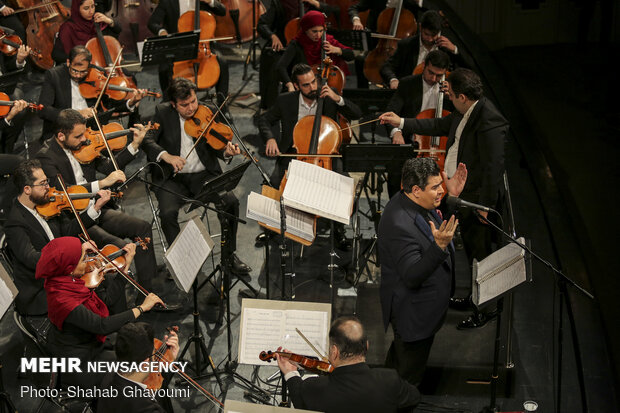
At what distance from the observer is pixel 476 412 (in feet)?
14.6

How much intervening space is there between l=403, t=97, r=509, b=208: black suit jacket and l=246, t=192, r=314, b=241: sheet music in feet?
3.69

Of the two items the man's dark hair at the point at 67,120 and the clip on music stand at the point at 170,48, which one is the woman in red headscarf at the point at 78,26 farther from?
the man's dark hair at the point at 67,120

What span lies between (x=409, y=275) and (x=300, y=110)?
254cm

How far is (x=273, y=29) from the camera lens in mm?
7516

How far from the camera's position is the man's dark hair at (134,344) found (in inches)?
138

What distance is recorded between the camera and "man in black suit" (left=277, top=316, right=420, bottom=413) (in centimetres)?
320

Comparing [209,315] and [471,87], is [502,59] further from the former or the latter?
[209,315]

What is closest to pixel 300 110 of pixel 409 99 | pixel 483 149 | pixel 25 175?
pixel 409 99

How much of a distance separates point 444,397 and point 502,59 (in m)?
6.48

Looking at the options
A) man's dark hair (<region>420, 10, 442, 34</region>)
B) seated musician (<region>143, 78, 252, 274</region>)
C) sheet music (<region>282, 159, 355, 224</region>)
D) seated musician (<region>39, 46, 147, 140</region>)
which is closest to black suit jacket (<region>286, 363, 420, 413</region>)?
sheet music (<region>282, 159, 355, 224</region>)

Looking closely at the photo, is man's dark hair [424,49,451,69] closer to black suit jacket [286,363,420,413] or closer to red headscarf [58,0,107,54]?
black suit jacket [286,363,420,413]

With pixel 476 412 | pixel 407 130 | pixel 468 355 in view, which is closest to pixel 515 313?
pixel 468 355

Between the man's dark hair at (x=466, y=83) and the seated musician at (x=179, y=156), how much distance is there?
166cm

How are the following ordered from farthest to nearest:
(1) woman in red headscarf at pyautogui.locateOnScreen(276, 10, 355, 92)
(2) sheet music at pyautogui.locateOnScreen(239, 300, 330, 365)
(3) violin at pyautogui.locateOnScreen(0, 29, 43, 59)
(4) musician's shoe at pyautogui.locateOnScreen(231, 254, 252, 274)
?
(1) woman in red headscarf at pyautogui.locateOnScreen(276, 10, 355, 92), (3) violin at pyautogui.locateOnScreen(0, 29, 43, 59), (4) musician's shoe at pyautogui.locateOnScreen(231, 254, 252, 274), (2) sheet music at pyautogui.locateOnScreen(239, 300, 330, 365)
